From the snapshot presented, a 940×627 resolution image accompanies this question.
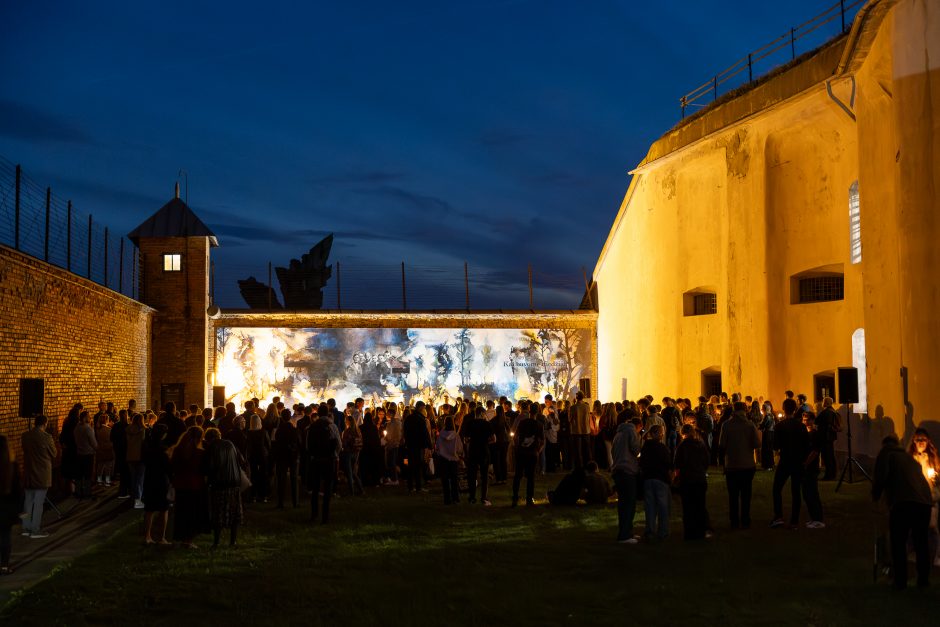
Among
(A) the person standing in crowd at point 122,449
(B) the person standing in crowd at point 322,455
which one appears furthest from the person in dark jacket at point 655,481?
(A) the person standing in crowd at point 122,449

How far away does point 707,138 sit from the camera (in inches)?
925

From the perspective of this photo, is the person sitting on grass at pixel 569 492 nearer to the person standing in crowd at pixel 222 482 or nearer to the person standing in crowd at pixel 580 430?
Answer: the person standing in crowd at pixel 580 430

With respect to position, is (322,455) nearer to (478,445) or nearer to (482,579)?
(478,445)

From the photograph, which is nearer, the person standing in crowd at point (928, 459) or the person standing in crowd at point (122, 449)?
the person standing in crowd at point (928, 459)

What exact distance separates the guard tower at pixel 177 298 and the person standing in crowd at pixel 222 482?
16933 millimetres

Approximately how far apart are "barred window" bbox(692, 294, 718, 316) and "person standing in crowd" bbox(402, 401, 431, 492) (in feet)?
35.6

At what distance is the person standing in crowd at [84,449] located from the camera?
15.5 m

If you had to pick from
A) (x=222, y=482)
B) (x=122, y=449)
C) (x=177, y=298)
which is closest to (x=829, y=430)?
(x=222, y=482)

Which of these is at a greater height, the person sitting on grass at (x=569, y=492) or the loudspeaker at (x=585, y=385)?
the loudspeaker at (x=585, y=385)

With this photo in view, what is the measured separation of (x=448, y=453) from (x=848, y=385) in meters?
7.20

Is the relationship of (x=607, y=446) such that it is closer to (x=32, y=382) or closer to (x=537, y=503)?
(x=537, y=503)

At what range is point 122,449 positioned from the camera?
1597 centimetres

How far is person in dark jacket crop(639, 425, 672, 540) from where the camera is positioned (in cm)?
1113

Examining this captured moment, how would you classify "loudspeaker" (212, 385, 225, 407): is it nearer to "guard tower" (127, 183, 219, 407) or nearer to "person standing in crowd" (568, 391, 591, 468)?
"guard tower" (127, 183, 219, 407)
